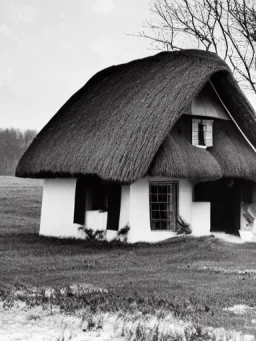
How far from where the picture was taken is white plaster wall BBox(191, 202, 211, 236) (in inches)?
694

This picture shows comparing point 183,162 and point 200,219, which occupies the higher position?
point 183,162

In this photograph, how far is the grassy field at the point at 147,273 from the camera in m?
7.76

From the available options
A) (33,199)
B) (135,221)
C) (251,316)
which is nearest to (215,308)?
(251,316)

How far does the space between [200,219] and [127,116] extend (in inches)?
160

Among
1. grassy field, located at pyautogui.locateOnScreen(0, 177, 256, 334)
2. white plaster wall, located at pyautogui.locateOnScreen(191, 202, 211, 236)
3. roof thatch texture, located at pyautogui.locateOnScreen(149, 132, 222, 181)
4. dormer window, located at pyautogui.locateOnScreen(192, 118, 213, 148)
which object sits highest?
dormer window, located at pyautogui.locateOnScreen(192, 118, 213, 148)

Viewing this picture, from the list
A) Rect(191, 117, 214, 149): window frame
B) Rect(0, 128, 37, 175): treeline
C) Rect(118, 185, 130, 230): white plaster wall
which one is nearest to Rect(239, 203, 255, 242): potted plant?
Rect(191, 117, 214, 149): window frame

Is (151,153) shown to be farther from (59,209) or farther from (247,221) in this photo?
(247,221)

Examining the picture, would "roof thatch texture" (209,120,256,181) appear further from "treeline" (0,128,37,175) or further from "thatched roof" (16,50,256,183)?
"treeline" (0,128,37,175)

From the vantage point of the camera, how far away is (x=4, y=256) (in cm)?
1373

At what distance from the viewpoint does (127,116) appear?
1705 cm

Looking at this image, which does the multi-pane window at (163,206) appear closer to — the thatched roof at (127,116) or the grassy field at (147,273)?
the grassy field at (147,273)

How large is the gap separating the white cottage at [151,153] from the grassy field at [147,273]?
4.01 feet

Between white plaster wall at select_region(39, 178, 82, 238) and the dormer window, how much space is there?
4.30m

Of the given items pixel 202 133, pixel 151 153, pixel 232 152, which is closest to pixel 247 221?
pixel 232 152
